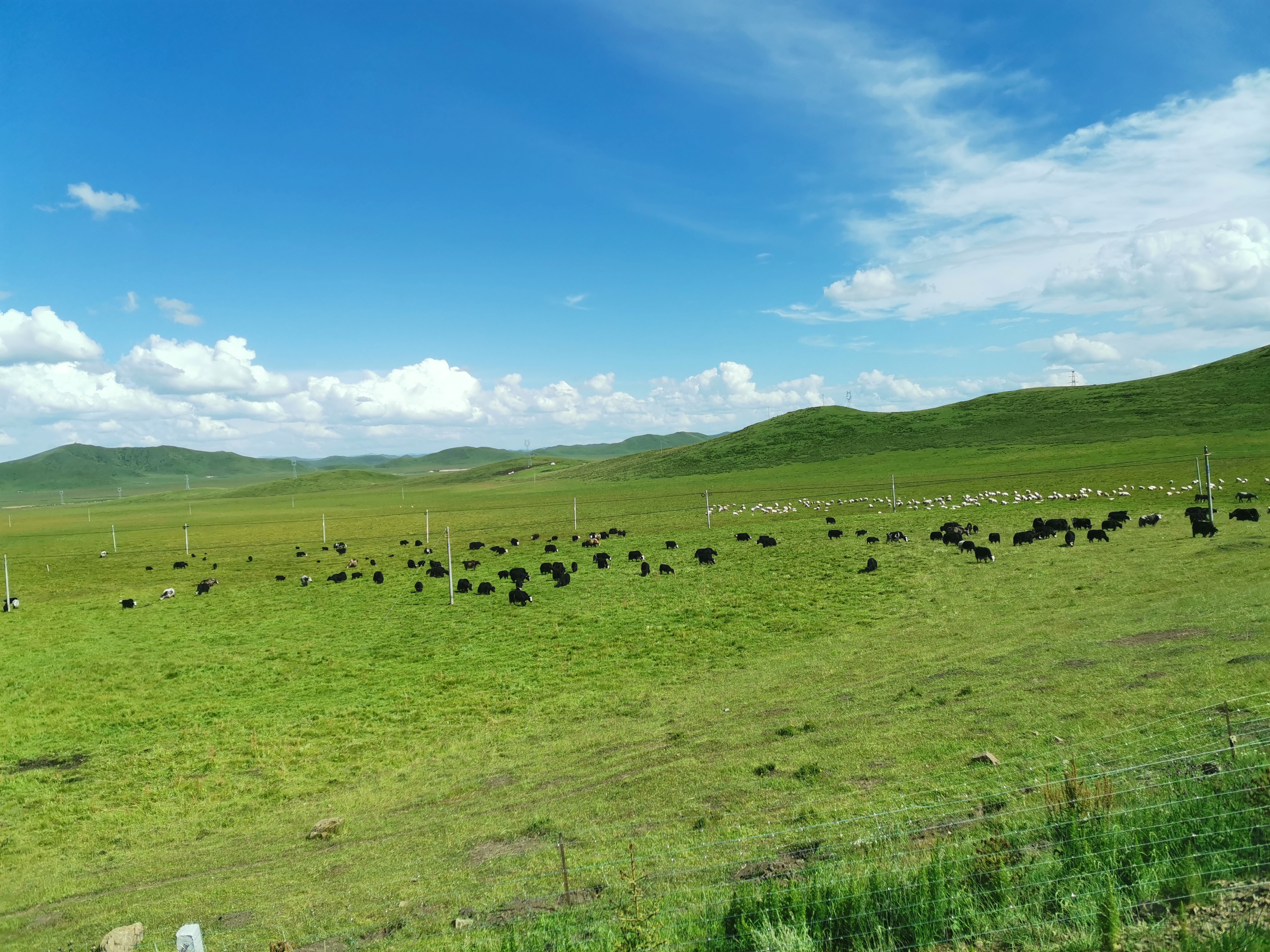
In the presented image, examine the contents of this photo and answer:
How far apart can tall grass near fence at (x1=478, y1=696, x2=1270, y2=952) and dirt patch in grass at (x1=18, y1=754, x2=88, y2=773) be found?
53.6 ft

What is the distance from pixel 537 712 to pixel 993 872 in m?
13.9

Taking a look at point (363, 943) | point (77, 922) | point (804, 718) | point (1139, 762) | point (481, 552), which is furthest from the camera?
point (481, 552)

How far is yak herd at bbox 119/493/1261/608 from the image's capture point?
114ft

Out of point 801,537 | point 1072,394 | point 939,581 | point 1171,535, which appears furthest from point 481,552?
point 1072,394

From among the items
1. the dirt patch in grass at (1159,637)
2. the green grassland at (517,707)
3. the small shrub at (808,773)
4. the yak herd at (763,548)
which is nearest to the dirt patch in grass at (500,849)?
the green grassland at (517,707)

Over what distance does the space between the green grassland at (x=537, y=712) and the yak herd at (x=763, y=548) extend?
958mm

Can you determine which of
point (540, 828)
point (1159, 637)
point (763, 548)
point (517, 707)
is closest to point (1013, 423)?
point (763, 548)

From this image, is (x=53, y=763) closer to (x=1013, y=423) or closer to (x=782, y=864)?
(x=782, y=864)

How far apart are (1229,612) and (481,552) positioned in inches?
1770

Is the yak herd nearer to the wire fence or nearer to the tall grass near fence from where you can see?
the wire fence

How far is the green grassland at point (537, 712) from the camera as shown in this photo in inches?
369

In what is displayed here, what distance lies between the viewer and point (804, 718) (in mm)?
14039

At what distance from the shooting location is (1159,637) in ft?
50.2

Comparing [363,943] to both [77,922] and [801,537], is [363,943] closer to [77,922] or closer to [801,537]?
[77,922]
